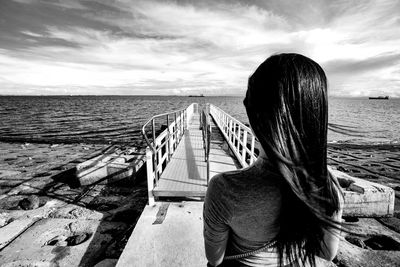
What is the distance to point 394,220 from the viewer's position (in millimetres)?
4348

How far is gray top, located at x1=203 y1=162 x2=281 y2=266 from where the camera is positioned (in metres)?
0.83

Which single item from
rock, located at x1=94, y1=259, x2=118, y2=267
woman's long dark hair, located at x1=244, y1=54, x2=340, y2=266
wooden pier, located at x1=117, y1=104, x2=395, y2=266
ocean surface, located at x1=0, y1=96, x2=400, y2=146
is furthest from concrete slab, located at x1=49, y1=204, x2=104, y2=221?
ocean surface, located at x1=0, y1=96, x2=400, y2=146

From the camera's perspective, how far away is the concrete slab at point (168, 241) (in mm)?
2832

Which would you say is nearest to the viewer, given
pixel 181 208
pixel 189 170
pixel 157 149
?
pixel 181 208

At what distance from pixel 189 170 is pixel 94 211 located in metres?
2.40

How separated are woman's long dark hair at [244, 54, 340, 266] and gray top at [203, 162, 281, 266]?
53 mm

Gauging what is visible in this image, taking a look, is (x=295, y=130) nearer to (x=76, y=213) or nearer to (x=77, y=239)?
(x=77, y=239)

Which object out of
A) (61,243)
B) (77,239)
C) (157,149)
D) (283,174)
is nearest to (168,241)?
(77,239)

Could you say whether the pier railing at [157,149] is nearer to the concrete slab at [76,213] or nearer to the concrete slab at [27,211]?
the concrete slab at [76,213]

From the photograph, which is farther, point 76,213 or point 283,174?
point 76,213

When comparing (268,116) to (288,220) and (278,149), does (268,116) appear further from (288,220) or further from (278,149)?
(288,220)

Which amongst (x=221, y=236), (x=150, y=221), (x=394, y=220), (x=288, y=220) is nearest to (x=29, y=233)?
(x=150, y=221)

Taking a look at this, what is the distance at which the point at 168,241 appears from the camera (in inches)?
125

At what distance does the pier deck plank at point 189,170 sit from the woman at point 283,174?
143 inches
